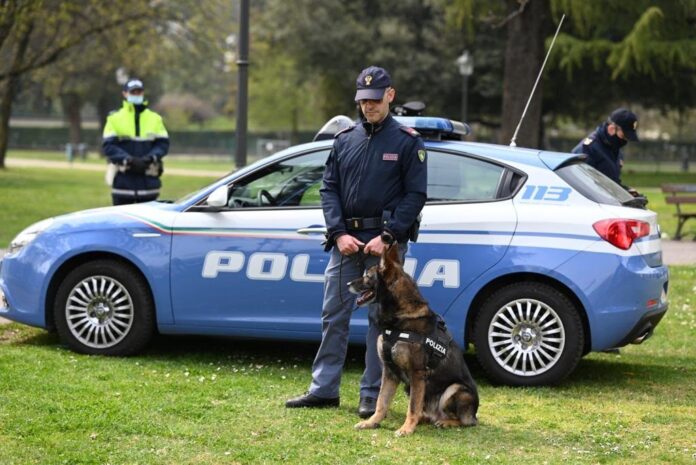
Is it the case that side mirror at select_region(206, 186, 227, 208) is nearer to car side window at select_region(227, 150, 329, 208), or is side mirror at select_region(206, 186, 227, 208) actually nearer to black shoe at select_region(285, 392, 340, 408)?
car side window at select_region(227, 150, 329, 208)

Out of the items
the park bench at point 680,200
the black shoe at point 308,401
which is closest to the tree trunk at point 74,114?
the park bench at point 680,200

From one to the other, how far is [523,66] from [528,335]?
605 inches

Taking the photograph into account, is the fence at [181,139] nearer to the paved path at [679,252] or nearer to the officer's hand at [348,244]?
the paved path at [679,252]

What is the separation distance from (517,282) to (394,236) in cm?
151

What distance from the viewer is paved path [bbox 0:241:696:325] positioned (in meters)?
13.4

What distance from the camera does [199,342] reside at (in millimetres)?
8266

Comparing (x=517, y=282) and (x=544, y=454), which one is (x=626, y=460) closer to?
(x=544, y=454)

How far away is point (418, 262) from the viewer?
696cm

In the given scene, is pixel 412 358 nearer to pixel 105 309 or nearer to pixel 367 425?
pixel 367 425

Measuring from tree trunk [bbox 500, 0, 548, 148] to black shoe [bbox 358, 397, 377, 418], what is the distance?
1510cm

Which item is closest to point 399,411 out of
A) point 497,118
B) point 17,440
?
point 17,440

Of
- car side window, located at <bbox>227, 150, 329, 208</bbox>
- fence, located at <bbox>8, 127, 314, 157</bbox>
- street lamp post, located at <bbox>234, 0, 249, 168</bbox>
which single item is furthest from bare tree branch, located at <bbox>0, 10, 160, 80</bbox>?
fence, located at <bbox>8, 127, 314, 157</bbox>

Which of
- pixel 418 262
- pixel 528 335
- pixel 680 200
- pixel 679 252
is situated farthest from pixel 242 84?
pixel 680 200

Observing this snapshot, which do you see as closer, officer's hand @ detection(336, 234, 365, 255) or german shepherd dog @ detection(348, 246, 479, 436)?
german shepherd dog @ detection(348, 246, 479, 436)
